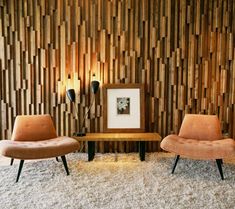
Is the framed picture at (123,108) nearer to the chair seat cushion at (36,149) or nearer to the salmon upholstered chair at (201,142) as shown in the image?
the salmon upholstered chair at (201,142)

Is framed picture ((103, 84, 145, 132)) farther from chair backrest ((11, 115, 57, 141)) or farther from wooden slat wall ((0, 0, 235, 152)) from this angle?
chair backrest ((11, 115, 57, 141))

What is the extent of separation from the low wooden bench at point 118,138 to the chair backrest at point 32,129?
0.41 metres

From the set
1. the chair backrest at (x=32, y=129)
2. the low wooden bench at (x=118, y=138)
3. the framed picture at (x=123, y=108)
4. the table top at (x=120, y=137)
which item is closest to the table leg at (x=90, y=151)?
the low wooden bench at (x=118, y=138)

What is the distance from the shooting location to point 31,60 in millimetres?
4703

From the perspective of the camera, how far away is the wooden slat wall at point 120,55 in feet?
15.1

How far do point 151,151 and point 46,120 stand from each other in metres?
1.74

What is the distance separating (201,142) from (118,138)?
114 centimetres

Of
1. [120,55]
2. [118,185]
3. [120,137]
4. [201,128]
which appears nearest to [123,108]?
[120,137]

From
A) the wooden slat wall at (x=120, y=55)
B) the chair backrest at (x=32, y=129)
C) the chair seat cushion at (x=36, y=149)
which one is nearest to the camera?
the chair seat cushion at (x=36, y=149)

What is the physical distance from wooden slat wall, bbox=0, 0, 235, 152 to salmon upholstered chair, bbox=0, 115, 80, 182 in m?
0.62

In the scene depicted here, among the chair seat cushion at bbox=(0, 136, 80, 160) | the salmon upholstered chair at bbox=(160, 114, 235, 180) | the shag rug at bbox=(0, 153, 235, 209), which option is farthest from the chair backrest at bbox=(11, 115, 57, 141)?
the salmon upholstered chair at bbox=(160, 114, 235, 180)

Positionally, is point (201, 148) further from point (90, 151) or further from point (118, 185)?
point (90, 151)

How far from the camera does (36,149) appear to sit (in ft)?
11.4

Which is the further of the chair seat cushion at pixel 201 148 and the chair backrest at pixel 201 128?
the chair backrest at pixel 201 128
